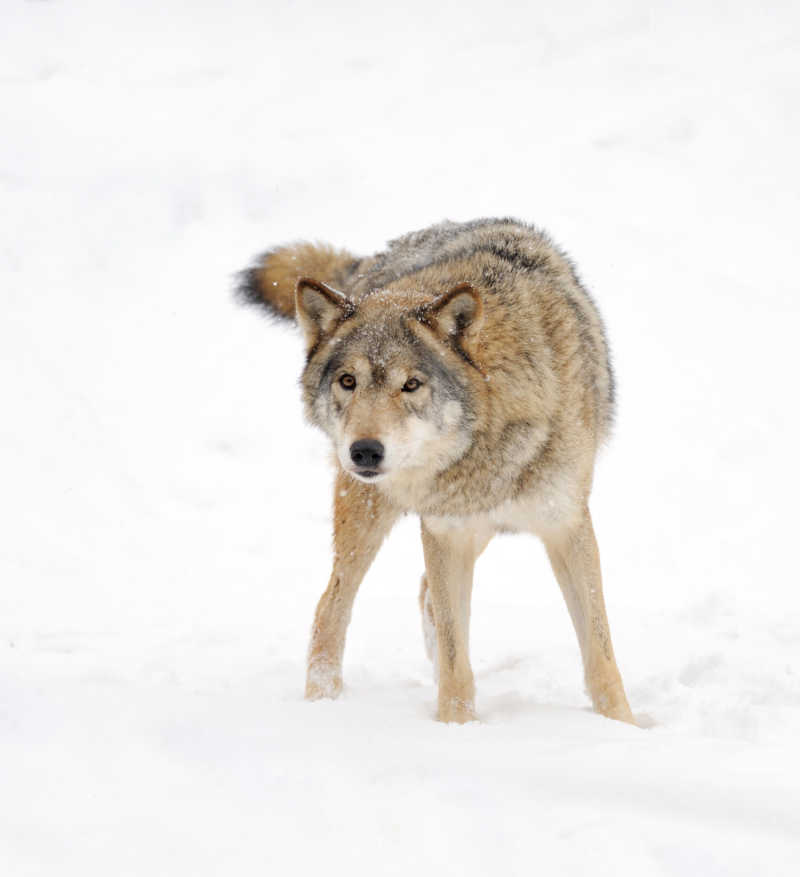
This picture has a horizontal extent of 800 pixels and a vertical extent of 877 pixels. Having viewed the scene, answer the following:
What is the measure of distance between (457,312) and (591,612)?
134 cm

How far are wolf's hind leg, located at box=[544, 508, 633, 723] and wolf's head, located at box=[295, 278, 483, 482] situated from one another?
25.7 inches

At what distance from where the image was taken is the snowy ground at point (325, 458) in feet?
9.41

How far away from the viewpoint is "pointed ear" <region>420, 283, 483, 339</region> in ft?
12.5

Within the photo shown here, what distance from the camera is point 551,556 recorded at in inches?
174

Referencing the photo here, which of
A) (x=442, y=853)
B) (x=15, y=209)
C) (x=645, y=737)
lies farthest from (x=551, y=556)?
(x=15, y=209)

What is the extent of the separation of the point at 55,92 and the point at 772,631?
1024cm

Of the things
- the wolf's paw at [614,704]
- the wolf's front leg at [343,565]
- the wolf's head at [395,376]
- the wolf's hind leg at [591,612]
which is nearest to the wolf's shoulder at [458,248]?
the wolf's head at [395,376]

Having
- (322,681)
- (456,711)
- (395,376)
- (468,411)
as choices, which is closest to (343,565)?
(322,681)

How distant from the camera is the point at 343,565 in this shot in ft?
16.0

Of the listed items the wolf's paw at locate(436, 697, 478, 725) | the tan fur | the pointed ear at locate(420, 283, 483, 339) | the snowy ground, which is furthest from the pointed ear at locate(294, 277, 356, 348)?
the wolf's paw at locate(436, 697, 478, 725)

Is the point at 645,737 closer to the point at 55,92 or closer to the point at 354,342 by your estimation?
the point at 354,342

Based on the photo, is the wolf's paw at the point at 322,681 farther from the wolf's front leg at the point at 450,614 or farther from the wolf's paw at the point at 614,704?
the wolf's paw at the point at 614,704

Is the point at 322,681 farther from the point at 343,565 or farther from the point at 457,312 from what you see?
the point at 457,312

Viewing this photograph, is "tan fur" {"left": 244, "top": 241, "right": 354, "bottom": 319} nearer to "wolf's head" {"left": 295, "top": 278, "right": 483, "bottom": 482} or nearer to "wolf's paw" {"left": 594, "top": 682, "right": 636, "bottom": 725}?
"wolf's head" {"left": 295, "top": 278, "right": 483, "bottom": 482}
